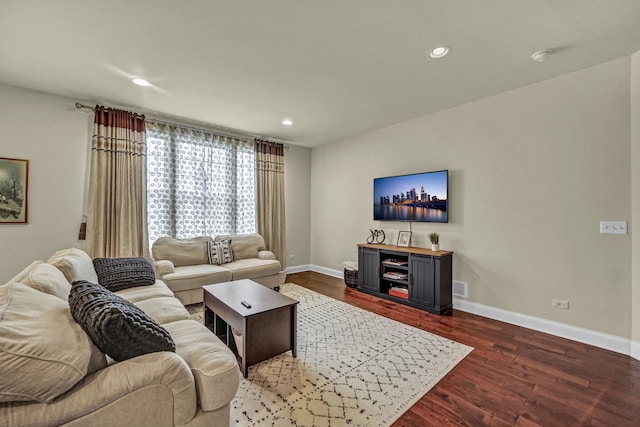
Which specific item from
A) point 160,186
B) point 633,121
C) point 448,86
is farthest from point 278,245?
point 633,121

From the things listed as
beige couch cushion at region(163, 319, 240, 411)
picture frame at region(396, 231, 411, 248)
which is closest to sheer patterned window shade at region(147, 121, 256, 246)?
picture frame at region(396, 231, 411, 248)

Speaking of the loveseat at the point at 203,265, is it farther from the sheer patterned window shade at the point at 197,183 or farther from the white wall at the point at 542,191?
the white wall at the point at 542,191

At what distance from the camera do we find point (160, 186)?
4102 millimetres

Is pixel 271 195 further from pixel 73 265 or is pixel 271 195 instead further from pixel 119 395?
pixel 119 395

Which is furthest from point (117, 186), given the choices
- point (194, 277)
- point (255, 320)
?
point (255, 320)

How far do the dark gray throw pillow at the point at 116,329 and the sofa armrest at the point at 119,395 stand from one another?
0.05m

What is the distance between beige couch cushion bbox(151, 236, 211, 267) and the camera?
382 centimetres

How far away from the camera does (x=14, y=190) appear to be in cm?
314

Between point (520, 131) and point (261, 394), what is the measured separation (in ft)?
11.8

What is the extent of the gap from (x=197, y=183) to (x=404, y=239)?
10.9ft

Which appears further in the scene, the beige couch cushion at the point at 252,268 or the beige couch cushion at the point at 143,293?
the beige couch cushion at the point at 252,268

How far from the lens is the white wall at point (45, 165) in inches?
124

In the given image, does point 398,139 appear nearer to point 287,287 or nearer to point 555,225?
point 555,225

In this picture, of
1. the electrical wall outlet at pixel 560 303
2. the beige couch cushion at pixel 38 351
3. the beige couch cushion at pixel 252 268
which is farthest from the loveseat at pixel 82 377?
the electrical wall outlet at pixel 560 303
